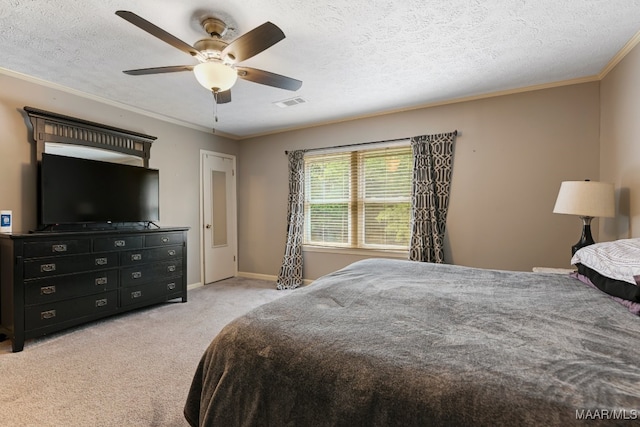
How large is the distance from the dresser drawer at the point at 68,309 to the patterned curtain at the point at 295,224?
2.21m

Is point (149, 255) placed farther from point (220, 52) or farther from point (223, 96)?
point (220, 52)

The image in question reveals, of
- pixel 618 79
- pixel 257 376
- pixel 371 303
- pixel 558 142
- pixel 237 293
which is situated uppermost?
pixel 618 79

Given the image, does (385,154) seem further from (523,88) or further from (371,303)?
(371,303)

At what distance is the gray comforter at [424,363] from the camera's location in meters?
0.73

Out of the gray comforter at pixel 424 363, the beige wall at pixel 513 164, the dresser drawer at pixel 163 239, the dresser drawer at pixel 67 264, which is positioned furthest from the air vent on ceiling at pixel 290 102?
the gray comforter at pixel 424 363

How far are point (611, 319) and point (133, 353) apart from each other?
3.12 meters

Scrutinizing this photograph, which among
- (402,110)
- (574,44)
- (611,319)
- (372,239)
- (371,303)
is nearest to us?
(611,319)

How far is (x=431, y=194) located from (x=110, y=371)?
3604 millimetres

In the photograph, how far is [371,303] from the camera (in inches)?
57.1

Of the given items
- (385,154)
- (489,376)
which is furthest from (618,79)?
(489,376)

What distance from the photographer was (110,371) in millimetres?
2168

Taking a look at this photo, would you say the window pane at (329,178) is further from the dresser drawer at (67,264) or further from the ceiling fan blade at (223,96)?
the dresser drawer at (67,264)

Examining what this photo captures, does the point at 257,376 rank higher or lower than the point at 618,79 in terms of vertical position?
lower

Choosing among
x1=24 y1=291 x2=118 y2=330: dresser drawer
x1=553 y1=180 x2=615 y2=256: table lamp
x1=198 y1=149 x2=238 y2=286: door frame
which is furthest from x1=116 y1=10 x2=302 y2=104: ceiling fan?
x1=198 y1=149 x2=238 y2=286: door frame
